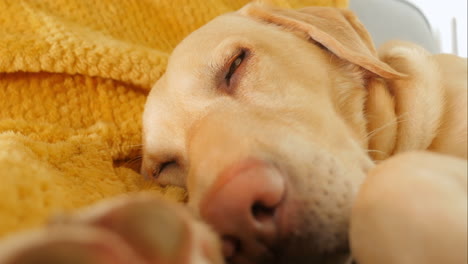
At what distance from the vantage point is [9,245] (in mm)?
357

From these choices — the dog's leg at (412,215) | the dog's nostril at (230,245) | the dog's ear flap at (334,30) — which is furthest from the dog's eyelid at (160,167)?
the dog's leg at (412,215)

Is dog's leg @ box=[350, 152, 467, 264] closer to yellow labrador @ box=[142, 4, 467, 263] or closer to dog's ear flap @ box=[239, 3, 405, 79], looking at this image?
yellow labrador @ box=[142, 4, 467, 263]

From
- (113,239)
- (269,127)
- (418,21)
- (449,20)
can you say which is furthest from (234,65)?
(449,20)

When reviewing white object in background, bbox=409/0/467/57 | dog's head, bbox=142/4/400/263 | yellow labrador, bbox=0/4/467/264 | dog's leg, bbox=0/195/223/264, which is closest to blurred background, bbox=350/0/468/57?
white object in background, bbox=409/0/467/57

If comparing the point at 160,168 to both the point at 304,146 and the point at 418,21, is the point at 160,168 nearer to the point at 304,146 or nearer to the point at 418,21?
the point at 304,146

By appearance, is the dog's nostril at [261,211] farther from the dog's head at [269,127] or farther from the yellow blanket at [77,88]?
the yellow blanket at [77,88]

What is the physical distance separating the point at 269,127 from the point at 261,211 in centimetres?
33

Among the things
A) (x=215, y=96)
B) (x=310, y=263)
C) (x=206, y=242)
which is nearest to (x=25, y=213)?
(x=206, y=242)

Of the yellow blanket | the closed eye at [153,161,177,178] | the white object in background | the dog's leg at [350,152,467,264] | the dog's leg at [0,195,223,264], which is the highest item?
the dog's leg at [0,195,223,264]

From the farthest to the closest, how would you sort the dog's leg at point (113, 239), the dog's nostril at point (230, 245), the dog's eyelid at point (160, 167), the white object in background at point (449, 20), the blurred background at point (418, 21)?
the white object in background at point (449, 20) → the blurred background at point (418, 21) → the dog's eyelid at point (160, 167) → the dog's nostril at point (230, 245) → the dog's leg at point (113, 239)

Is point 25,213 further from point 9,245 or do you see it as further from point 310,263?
point 310,263

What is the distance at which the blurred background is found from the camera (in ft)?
10.4

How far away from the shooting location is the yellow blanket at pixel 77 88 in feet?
4.47

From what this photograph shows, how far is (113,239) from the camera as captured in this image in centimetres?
39
